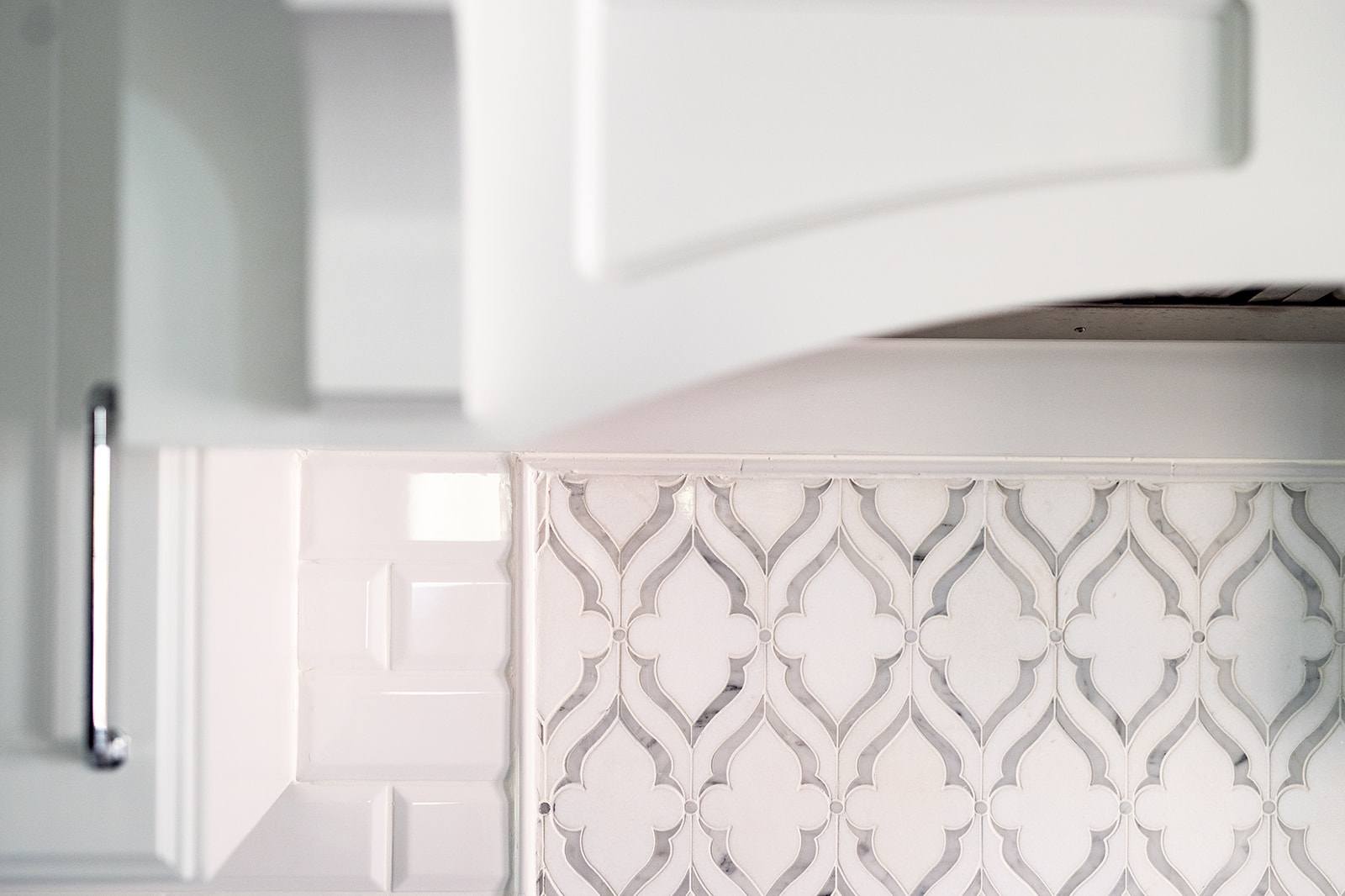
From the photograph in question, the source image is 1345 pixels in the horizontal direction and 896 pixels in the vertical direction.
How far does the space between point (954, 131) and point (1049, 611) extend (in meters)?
0.57

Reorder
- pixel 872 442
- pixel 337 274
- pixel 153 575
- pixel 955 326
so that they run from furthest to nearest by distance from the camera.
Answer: pixel 872 442 → pixel 955 326 → pixel 153 575 → pixel 337 274

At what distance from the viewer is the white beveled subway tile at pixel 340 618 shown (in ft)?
3.11

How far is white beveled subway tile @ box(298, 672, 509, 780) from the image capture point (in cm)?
95

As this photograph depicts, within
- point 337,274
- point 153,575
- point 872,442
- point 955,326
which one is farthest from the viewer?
point 872,442

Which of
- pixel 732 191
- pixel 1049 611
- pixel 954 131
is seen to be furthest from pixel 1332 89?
pixel 1049 611

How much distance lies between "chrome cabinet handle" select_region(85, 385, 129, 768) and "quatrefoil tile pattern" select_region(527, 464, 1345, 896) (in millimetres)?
353

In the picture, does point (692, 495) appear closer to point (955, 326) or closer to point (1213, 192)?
point (955, 326)

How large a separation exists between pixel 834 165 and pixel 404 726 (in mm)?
659

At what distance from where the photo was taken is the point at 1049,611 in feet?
3.15

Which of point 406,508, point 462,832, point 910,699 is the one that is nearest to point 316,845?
point 462,832

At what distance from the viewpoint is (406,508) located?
3.14 feet

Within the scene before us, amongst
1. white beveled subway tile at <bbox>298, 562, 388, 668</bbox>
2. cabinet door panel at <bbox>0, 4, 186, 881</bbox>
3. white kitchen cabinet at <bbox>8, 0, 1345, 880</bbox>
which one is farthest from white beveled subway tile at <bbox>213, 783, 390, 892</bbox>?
white kitchen cabinet at <bbox>8, 0, 1345, 880</bbox>

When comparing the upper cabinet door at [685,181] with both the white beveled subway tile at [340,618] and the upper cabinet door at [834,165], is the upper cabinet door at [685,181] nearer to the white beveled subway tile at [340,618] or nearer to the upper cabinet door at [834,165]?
the upper cabinet door at [834,165]

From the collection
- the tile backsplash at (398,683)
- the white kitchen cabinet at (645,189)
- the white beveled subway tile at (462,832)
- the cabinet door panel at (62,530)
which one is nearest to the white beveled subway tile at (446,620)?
the tile backsplash at (398,683)
